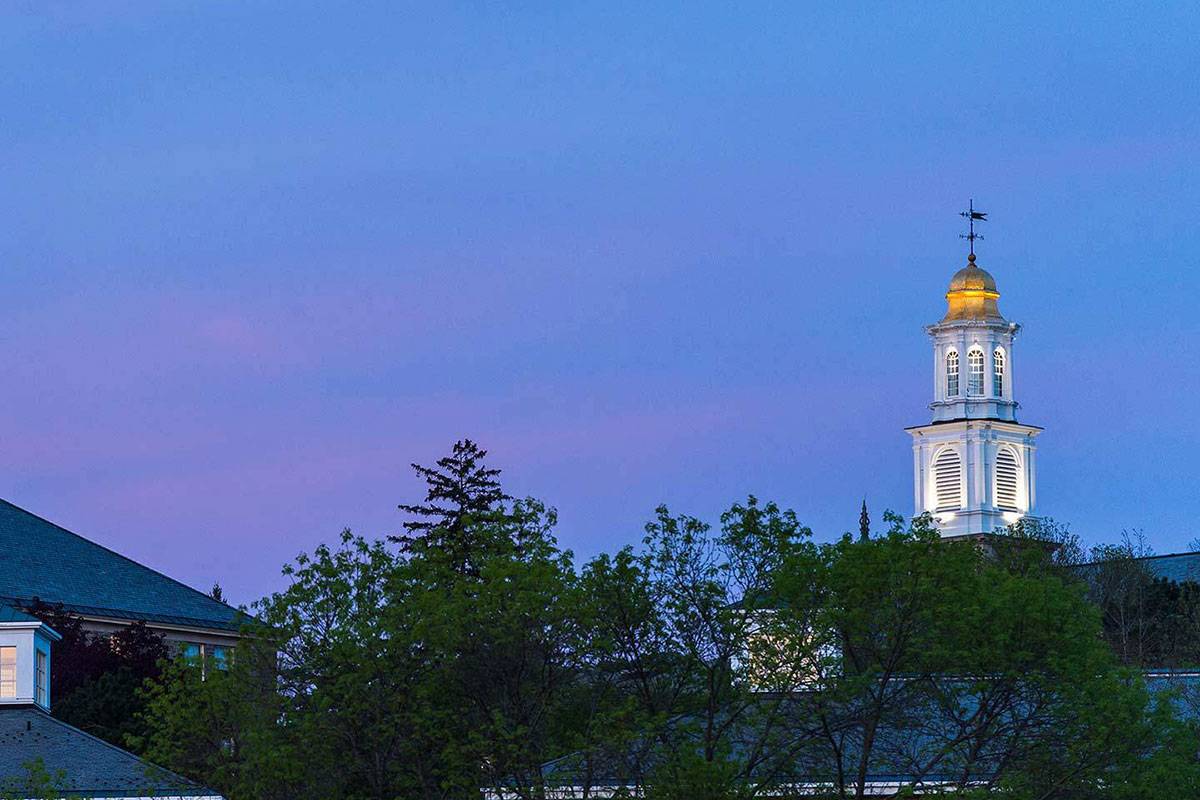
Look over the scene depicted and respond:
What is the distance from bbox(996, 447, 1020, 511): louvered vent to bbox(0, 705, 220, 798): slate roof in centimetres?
10914

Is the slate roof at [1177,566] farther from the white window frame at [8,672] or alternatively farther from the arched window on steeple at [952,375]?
the white window frame at [8,672]

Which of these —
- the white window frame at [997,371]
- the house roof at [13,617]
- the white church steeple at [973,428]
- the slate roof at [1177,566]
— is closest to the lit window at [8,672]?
the house roof at [13,617]

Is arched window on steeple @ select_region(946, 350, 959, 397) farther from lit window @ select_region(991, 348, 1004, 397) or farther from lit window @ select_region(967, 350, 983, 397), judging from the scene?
lit window @ select_region(991, 348, 1004, 397)

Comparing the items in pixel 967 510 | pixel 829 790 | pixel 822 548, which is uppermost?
pixel 967 510

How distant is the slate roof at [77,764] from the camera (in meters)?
54.8

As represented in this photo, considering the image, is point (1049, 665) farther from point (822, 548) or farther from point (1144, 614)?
point (1144, 614)

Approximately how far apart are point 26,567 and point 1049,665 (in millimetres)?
41415

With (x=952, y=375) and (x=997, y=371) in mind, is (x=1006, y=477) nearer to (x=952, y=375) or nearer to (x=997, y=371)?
(x=997, y=371)

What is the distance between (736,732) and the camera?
50.0 m

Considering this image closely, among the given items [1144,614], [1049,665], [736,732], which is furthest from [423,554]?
[1144,614]

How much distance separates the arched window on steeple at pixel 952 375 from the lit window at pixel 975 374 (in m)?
0.69

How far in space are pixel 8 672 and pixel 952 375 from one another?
110174 millimetres

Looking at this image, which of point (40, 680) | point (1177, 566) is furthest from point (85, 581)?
point (1177, 566)

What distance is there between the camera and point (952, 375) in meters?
169
